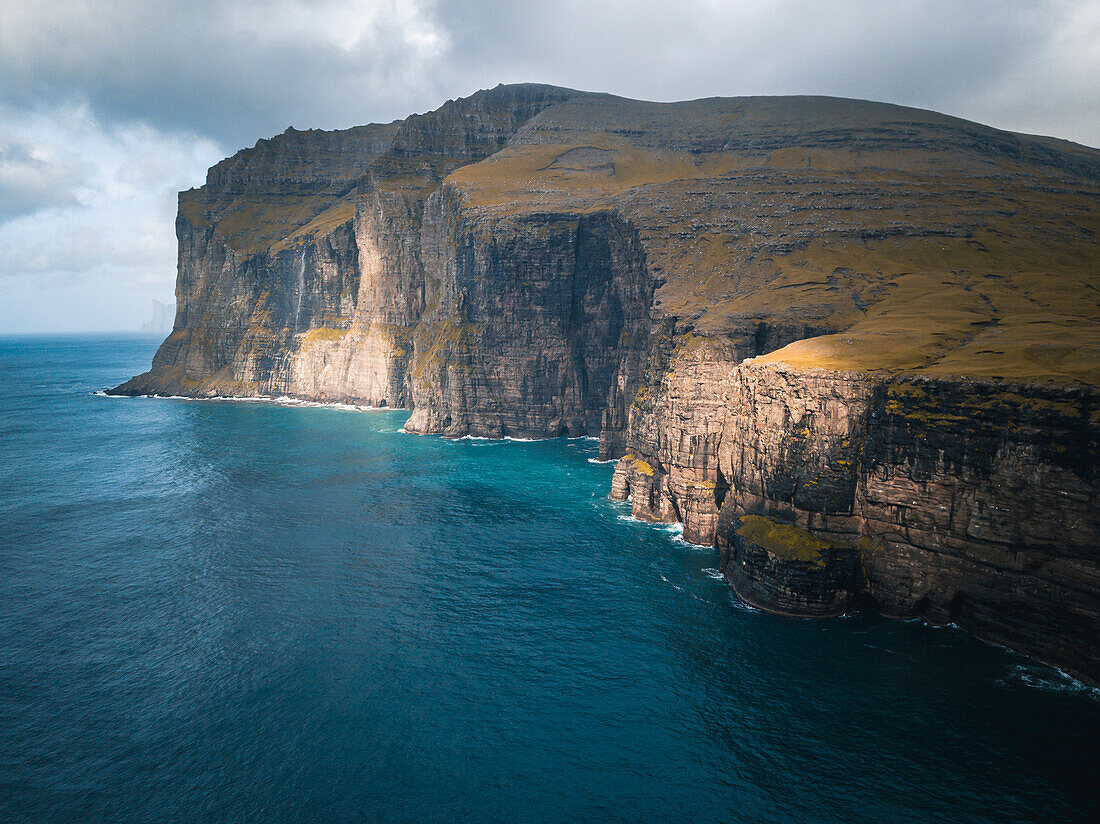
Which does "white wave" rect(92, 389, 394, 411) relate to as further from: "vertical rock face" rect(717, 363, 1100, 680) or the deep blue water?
"vertical rock face" rect(717, 363, 1100, 680)

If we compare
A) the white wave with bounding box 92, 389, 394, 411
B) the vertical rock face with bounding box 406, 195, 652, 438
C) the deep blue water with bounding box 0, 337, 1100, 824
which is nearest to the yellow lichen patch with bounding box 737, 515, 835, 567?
the deep blue water with bounding box 0, 337, 1100, 824

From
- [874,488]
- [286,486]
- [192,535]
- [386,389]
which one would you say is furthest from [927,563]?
[386,389]

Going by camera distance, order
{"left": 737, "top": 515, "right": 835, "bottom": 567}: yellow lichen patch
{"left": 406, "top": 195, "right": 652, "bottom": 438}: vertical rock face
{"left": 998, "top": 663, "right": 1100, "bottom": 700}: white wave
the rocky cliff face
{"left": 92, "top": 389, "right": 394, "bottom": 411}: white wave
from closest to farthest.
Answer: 1. {"left": 998, "top": 663, "right": 1100, "bottom": 700}: white wave
2. the rocky cliff face
3. {"left": 737, "top": 515, "right": 835, "bottom": 567}: yellow lichen patch
4. {"left": 406, "top": 195, "right": 652, "bottom": 438}: vertical rock face
5. {"left": 92, "top": 389, "right": 394, "bottom": 411}: white wave

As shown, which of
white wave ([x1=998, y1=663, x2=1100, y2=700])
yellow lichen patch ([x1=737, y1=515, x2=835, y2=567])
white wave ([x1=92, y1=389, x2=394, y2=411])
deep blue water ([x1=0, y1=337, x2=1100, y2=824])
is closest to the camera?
deep blue water ([x1=0, y1=337, x2=1100, y2=824])

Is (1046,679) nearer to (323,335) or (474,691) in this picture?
(474,691)

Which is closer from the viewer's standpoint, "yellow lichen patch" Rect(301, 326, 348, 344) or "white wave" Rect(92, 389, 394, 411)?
"white wave" Rect(92, 389, 394, 411)

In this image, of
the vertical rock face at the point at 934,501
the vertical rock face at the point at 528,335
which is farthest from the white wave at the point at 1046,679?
the vertical rock face at the point at 528,335

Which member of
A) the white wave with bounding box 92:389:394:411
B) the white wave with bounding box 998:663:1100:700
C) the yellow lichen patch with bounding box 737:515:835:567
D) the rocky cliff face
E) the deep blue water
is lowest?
the deep blue water
